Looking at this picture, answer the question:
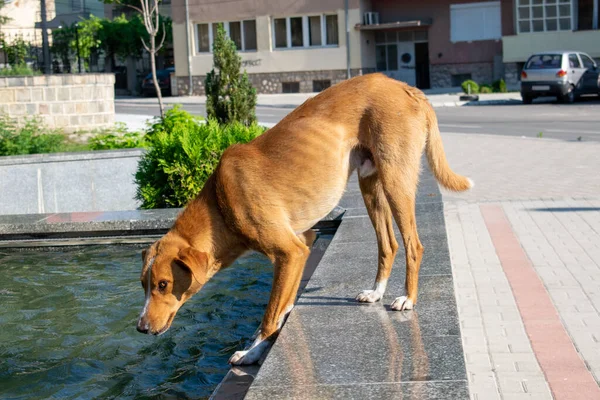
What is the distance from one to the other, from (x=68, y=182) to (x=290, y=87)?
3625cm

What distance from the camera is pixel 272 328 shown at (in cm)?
541

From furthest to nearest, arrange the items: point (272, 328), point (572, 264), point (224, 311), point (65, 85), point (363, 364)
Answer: point (65, 85) → point (572, 264) → point (224, 311) → point (272, 328) → point (363, 364)

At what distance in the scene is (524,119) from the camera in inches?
1026

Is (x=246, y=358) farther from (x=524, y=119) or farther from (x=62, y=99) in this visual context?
(x=524, y=119)

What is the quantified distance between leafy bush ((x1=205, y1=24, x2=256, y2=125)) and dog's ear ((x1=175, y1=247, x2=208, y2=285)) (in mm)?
8498

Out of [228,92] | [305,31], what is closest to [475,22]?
[305,31]

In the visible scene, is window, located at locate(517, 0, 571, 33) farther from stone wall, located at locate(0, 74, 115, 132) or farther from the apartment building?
stone wall, located at locate(0, 74, 115, 132)

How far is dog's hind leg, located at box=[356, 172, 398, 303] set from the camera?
20.2 feet

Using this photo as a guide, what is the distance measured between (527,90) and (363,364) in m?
29.7

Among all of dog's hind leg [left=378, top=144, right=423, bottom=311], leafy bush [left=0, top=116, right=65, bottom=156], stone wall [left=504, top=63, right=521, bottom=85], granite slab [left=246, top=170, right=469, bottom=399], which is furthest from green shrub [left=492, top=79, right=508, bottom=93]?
dog's hind leg [left=378, top=144, right=423, bottom=311]

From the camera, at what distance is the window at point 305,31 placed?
46.4 meters

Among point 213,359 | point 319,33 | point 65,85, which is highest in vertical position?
point 319,33

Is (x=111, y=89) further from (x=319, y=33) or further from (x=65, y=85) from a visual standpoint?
(x=319, y=33)

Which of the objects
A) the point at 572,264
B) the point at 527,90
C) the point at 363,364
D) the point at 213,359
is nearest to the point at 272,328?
the point at 213,359
